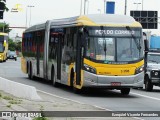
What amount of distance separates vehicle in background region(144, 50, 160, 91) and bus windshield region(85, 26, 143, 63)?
A: 419 cm

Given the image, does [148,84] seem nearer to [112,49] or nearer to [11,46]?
[112,49]

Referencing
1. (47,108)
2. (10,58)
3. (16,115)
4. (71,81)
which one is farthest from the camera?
(10,58)

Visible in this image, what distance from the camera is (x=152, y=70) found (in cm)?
2712

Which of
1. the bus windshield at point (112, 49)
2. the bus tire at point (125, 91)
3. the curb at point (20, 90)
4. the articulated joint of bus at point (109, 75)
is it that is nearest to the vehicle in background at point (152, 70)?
the bus tire at point (125, 91)

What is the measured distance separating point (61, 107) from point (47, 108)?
2.01 feet

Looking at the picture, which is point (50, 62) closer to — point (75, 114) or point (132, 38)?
point (132, 38)

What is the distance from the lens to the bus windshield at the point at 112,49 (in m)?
22.6

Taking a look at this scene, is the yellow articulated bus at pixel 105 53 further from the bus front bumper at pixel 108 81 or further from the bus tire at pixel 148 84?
the bus tire at pixel 148 84

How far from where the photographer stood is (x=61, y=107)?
1694cm

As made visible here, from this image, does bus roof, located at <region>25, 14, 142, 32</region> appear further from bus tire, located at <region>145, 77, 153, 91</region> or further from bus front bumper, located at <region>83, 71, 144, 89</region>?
bus tire, located at <region>145, 77, 153, 91</region>

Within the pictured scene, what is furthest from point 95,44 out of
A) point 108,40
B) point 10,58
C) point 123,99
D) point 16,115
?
point 10,58

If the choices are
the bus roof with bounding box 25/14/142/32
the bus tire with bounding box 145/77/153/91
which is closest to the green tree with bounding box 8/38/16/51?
the bus tire with bounding box 145/77/153/91

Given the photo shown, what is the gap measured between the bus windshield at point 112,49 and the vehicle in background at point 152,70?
4.19 metres

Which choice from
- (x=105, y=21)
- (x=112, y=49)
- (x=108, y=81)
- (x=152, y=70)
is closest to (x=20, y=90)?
(x=108, y=81)
